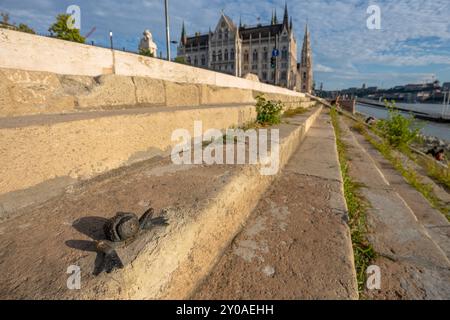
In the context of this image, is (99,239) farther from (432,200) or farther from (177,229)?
(432,200)

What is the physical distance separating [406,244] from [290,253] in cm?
95

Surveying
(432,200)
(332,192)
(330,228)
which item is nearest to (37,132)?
(330,228)

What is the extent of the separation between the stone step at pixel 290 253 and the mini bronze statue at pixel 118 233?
1.21 feet

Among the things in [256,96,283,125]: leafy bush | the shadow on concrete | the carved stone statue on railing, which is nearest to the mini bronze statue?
the shadow on concrete

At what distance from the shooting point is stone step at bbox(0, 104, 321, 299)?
676 mm

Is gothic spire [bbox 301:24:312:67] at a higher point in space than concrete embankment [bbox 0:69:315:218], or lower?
higher

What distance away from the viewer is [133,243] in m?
0.83

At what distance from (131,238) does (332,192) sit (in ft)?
5.51

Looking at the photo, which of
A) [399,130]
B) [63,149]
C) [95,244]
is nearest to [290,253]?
[95,244]

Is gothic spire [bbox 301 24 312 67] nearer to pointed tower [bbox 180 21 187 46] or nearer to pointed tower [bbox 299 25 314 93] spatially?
pointed tower [bbox 299 25 314 93]

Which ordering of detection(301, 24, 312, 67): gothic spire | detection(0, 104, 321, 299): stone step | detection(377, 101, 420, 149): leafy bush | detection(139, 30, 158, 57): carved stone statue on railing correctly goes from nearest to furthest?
1. detection(0, 104, 321, 299): stone step
2. detection(377, 101, 420, 149): leafy bush
3. detection(139, 30, 158, 57): carved stone statue on railing
4. detection(301, 24, 312, 67): gothic spire

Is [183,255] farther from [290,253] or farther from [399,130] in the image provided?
[399,130]

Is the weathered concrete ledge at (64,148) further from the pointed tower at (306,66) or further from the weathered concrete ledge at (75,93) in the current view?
the pointed tower at (306,66)

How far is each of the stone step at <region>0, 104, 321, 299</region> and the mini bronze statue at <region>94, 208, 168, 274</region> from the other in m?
0.02
